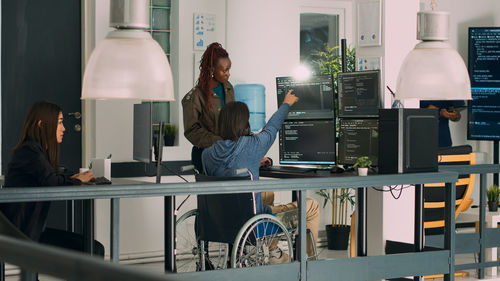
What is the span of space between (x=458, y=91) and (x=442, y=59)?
0.53 feet

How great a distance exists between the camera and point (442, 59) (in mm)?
3402

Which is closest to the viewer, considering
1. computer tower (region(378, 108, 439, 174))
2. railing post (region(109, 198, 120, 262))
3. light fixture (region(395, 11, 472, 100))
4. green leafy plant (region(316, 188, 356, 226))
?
railing post (region(109, 198, 120, 262))

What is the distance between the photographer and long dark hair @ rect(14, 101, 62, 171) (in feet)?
13.5

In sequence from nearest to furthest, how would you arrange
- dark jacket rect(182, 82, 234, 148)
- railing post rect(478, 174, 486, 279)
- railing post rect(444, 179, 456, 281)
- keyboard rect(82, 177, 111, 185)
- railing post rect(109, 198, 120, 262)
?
railing post rect(109, 198, 120, 262)
railing post rect(444, 179, 456, 281)
keyboard rect(82, 177, 111, 185)
railing post rect(478, 174, 486, 279)
dark jacket rect(182, 82, 234, 148)

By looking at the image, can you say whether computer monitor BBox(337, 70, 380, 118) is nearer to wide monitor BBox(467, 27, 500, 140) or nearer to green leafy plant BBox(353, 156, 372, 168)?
green leafy plant BBox(353, 156, 372, 168)

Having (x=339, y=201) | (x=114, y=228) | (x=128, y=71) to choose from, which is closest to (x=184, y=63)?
(x=339, y=201)

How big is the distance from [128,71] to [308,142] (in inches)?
106

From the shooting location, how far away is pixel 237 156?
14.2 feet

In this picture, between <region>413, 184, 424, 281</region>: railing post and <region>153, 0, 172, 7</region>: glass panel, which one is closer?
<region>413, 184, 424, 281</region>: railing post

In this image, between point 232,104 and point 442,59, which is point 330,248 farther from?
point 442,59

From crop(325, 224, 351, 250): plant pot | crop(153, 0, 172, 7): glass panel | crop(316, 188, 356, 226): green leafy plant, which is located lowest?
crop(325, 224, 351, 250): plant pot

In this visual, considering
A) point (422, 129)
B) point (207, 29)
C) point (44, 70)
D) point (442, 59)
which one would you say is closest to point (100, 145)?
point (44, 70)

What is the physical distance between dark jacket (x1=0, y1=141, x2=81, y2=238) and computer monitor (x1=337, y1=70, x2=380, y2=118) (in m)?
1.70

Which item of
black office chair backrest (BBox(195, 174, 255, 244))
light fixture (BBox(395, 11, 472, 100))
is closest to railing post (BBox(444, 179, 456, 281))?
light fixture (BBox(395, 11, 472, 100))
